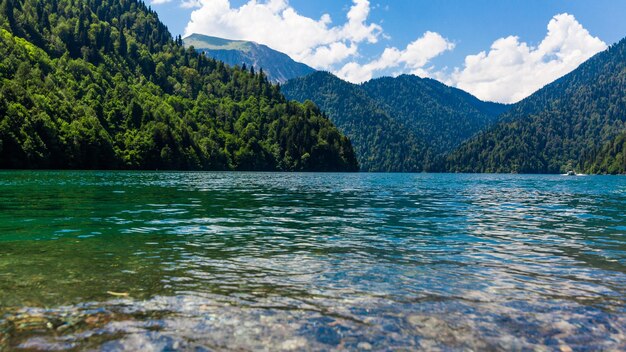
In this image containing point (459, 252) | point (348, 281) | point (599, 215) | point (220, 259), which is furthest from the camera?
point (599, 215)

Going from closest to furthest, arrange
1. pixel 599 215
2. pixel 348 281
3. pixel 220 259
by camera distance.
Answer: pixel 348 281, pixel 220 259, pixel 599 215

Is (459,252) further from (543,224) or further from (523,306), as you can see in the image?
(543,224)

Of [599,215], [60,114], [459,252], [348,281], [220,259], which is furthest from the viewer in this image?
[60,114]

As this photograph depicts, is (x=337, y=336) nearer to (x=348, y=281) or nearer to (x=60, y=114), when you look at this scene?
(x=348, y=281)

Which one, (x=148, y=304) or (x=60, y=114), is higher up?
(x=60, y=114)

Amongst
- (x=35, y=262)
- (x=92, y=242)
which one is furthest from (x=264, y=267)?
(x=92, y=242)

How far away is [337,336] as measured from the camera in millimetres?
9484

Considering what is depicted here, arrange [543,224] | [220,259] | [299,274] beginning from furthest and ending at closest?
[543,224] < [220,259] < [299,274]

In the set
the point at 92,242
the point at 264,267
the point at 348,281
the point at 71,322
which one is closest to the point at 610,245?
the point at 348,281

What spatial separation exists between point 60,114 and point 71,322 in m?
213

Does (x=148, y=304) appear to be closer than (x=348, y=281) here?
Yes

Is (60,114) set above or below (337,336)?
above

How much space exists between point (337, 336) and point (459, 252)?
12122 millimetres

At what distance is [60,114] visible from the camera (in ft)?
636
